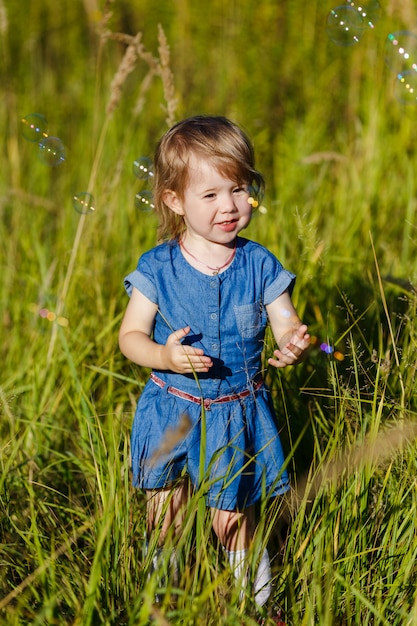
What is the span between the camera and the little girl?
1.94m

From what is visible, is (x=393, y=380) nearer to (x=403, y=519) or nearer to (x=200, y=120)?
(x=403, y=519)

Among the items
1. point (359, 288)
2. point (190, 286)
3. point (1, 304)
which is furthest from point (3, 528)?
point (359, 288)

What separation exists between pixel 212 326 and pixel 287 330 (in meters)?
0.20

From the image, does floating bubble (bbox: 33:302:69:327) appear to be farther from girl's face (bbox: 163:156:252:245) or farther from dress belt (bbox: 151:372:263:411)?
girl's face (bbox: 163:156:252:245)

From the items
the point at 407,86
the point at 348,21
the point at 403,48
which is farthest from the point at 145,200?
the point at 403,48

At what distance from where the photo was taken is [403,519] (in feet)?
6.43

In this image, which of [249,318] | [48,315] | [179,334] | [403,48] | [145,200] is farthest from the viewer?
[403,48]

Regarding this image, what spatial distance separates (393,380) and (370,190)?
1.51 meters

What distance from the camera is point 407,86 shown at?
9.54 feet

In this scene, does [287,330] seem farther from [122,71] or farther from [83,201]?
[122,71]

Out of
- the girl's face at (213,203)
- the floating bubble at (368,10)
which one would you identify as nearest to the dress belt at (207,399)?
the girl's face at (213,203)

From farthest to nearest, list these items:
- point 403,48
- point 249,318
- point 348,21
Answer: point 403,48
point 348,21
point 249,318

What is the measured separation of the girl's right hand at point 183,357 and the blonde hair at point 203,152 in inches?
16.2

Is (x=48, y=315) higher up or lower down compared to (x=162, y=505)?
higher up
